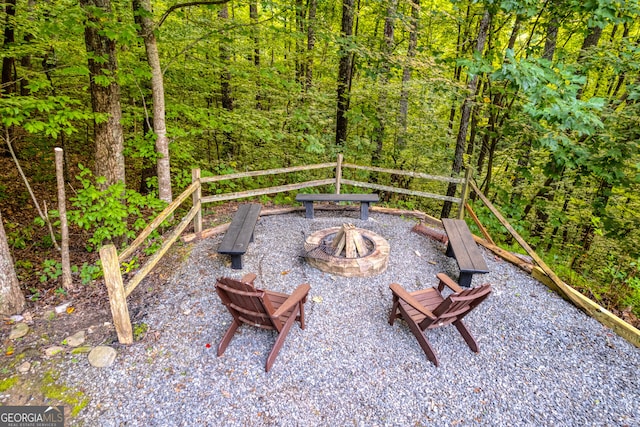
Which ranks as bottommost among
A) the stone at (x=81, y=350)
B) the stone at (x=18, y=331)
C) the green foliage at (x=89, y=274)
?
the stone at (x=81, y=350)

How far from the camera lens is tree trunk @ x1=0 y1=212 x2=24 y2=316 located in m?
3.63

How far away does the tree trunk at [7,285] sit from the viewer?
3.63m

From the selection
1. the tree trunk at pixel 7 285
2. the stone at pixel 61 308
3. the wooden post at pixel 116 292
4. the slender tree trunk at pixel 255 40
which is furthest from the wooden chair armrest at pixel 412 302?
the slender tree trunk at pixel 255 40

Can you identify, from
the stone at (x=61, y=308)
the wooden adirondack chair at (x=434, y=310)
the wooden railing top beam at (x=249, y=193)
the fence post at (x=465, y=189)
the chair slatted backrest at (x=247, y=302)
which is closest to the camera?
the chair slatted backrest at (x=247, y=302)

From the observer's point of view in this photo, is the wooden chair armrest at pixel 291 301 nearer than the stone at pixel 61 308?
Yes

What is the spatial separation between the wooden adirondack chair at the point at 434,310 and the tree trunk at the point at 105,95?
15.0ft

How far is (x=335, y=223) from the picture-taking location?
21.3 ft

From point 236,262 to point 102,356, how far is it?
192cm

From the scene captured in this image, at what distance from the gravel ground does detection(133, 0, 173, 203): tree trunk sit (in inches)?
83.2

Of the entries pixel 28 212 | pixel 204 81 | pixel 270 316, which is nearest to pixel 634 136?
pixel 270 316

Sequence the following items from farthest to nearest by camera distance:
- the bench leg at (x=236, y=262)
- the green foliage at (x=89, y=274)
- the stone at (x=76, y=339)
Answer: the bench leg at (x=236, y=262) → the green foliage at (x=89, y=274) → the stone at (x=76, y=339)

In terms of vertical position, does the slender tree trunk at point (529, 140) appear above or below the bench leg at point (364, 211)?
above

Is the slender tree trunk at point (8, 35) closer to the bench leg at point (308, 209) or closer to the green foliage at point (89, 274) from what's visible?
the green foliage at point (89, 274)

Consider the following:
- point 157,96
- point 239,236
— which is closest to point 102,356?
point 239,236
